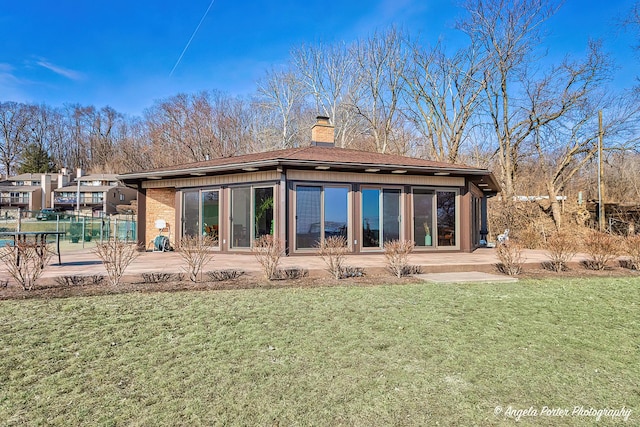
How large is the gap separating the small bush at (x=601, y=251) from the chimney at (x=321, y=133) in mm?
8235

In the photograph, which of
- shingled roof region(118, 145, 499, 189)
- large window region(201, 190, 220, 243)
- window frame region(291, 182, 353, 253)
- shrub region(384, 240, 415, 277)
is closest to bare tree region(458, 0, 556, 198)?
shingled roof region(118, 145, 499, 189)

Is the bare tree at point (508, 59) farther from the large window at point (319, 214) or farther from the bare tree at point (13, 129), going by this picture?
the bare tree at point (13, 129)

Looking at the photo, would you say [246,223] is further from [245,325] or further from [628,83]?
[628,83]

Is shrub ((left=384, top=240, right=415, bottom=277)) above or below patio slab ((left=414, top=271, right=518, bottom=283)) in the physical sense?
above

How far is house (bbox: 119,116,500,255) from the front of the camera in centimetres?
922

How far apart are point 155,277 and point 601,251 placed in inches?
328

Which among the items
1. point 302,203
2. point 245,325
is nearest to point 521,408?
point 245,325

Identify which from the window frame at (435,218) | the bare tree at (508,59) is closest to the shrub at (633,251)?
the window frame at (435,218)

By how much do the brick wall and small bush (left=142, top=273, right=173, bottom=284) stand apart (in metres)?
6.06

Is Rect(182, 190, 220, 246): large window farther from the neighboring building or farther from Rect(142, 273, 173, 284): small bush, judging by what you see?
the neighboring building

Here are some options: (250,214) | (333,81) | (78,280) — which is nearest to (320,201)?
(250,214)

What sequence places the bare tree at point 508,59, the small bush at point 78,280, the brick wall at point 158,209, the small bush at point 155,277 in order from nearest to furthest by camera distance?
1. the small bush at point 78,280
2. the small bush at point 155,277
3. the brick wall at point 158,209
4. the bare tree at point 508,59

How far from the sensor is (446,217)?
10.6 metres

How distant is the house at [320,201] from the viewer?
30.2 ft
